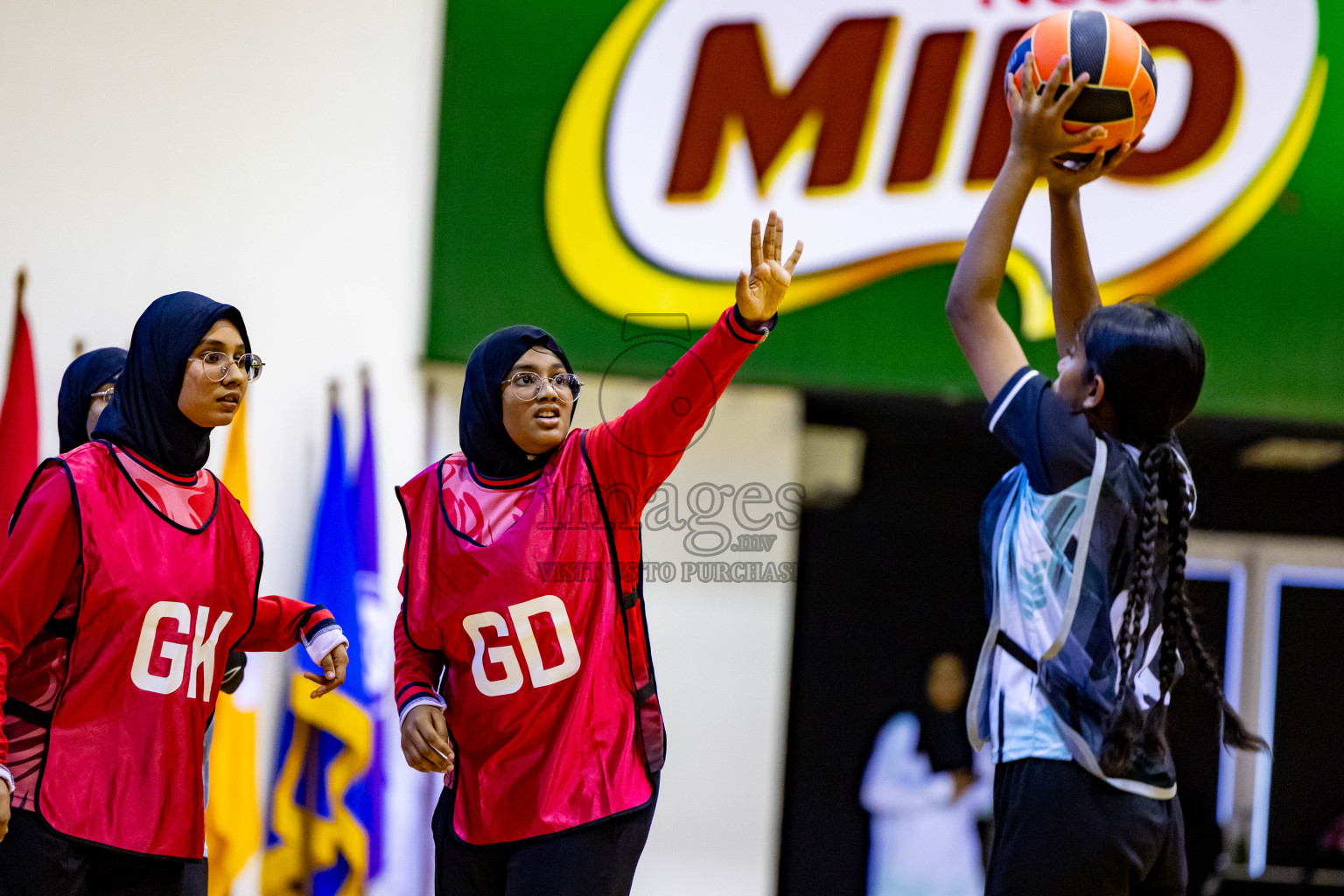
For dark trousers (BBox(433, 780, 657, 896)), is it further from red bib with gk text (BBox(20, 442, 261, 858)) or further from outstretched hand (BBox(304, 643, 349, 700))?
red bib with gk text (BBox(20, 442, 261, 858))

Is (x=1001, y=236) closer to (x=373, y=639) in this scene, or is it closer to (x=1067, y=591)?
(x=1067, y=591)

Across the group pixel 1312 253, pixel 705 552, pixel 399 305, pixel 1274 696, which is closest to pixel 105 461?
pixel 399 305

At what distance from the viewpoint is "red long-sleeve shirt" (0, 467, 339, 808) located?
6.70ft

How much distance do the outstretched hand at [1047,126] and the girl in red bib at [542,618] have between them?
0.44 m

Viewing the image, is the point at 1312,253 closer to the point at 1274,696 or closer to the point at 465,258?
the point at 1274,696

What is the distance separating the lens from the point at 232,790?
3.90 meters

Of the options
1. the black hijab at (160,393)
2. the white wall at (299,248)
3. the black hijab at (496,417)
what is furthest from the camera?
the white wall at (299,248)

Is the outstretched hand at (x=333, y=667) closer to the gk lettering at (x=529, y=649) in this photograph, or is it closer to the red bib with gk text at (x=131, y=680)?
the red bib with gk text at (x=131, y=680)

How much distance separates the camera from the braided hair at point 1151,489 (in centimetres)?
182

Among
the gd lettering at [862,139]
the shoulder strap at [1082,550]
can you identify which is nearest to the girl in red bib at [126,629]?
the shoulder strap at [1082,550]

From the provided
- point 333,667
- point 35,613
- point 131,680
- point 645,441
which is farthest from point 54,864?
point 645,441

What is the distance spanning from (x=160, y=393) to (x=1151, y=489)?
176 cm

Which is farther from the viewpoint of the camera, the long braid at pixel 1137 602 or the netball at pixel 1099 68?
the netball at pixel 1099 68

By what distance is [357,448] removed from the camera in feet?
14.0
